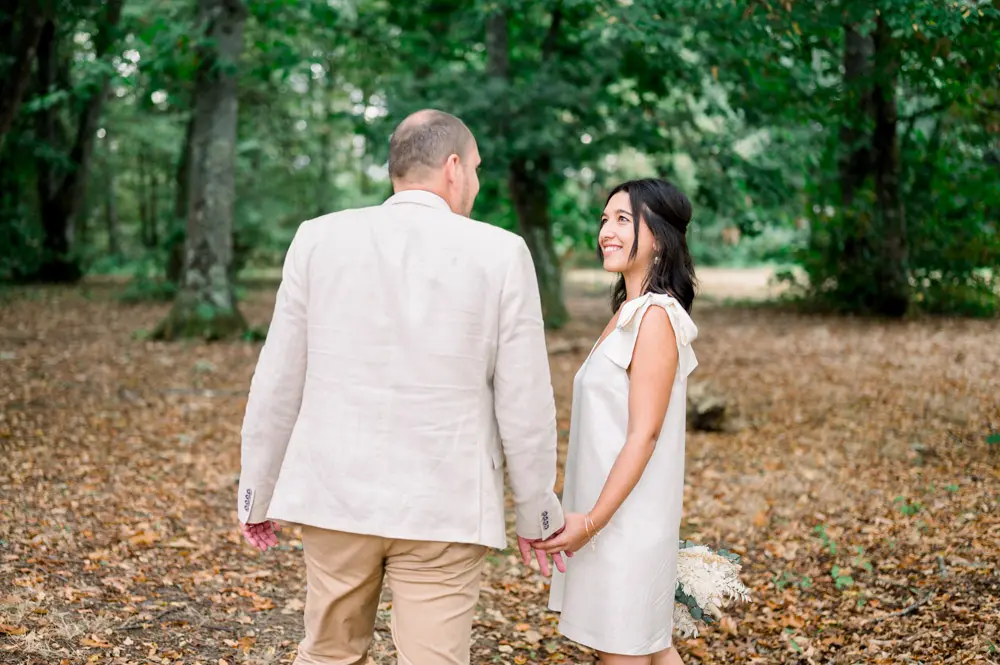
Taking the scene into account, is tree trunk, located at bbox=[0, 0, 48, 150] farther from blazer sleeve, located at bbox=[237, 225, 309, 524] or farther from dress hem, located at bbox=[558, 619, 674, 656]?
dress hem, located at bbox=[558, 619, 674, 656]

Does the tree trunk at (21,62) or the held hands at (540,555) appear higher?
the tree trunk at (21,62)

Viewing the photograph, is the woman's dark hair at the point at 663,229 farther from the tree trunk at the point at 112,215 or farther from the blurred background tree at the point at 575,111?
the tree trunk at the point at 112,215

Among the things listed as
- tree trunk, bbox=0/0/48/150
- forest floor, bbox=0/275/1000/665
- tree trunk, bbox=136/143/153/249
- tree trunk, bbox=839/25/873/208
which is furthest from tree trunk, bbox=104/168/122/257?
tree trunk, bbox=839/25/873/208

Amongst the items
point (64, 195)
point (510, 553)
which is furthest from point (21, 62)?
point (64, 195)

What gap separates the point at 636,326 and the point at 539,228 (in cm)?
1223

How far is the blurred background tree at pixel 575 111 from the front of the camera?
337 inches

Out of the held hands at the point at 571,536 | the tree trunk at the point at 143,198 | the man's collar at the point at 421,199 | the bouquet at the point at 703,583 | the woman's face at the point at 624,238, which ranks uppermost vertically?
the tree trunk at the point at 143,198

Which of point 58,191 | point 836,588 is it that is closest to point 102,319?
point 58,191

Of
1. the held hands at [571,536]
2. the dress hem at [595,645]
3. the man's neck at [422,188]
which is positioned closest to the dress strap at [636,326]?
the held hands at [571,536]

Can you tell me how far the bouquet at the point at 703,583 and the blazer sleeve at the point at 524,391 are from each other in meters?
0.65

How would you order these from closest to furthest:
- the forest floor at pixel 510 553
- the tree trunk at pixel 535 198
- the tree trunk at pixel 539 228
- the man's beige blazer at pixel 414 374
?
the man's beige blazer at pixel 414 374
the forest floor at pixel 510 553
the tree trunk at pixel 535 198
the tree trunk at pixel 539 228

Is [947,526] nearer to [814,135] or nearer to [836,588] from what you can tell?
[836,588]

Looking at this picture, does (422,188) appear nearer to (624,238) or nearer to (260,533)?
(624,238)

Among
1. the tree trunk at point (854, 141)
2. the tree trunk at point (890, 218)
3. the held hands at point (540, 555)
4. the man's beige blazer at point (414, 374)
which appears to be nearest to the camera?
the man's beige blazer at point (414, 374)
